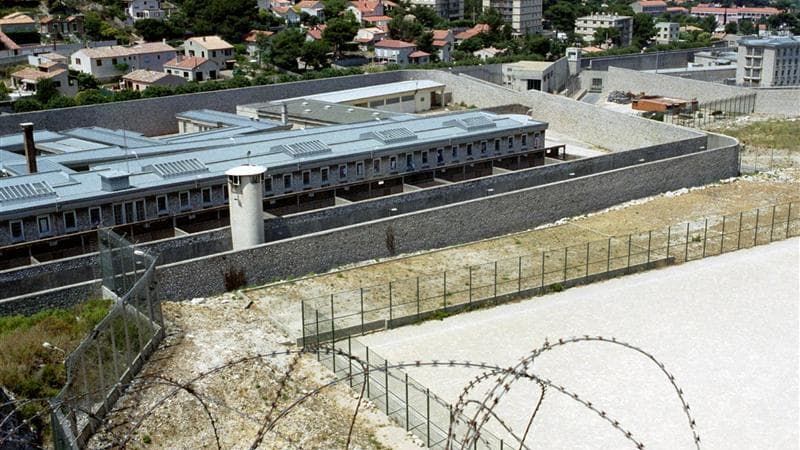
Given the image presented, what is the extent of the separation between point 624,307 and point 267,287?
10.8 metres

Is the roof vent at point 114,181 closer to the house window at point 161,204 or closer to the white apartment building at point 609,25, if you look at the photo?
the house window at point 161,204

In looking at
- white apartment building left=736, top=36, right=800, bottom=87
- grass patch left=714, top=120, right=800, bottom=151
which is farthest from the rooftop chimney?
white apartment building left=736, top=36, right=800, bottom=87

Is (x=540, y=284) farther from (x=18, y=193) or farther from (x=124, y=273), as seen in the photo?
(x=18, y=193)

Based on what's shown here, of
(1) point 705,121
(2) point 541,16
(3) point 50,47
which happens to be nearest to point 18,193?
(1) point 705,121

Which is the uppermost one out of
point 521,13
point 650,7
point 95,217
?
point 521,13

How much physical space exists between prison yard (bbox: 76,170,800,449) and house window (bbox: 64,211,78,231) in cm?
630

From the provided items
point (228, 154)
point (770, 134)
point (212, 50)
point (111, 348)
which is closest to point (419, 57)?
point (212, 50)

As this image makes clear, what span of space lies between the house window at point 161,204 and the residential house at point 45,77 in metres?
39.6

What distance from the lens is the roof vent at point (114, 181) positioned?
103ft

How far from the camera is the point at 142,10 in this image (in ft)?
345

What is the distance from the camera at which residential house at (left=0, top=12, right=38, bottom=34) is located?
289 feet

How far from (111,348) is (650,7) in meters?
182

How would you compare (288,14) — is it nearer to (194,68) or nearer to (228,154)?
(194,68)

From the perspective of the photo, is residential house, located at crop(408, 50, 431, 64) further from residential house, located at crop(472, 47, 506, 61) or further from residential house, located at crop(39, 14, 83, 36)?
residential house, located at crop(39, 14, 83, 36)
